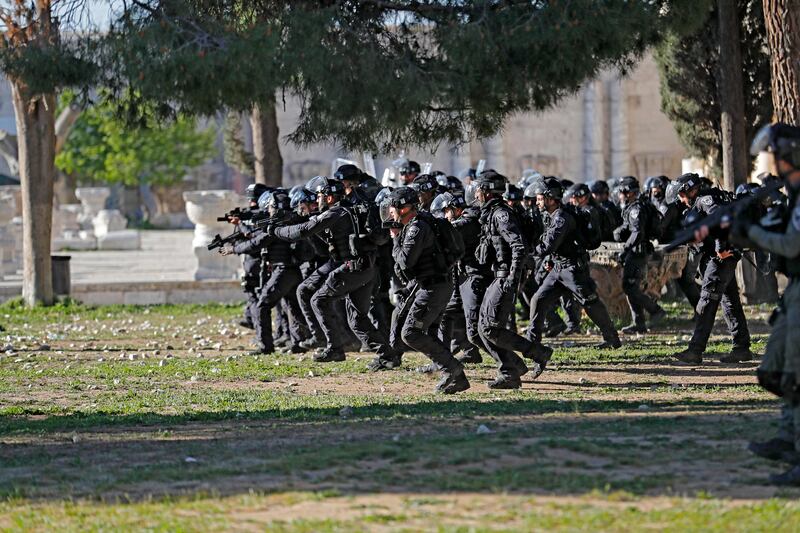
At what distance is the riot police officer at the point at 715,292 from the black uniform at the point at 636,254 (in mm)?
2424

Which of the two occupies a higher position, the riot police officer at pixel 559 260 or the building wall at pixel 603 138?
the building wall at pixel 603 138

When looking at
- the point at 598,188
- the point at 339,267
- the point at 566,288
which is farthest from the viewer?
the point at 598,188

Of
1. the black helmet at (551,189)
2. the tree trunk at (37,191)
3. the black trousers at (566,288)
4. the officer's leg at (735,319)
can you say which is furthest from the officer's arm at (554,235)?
the tree trunk at (37,191)

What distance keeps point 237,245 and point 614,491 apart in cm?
895

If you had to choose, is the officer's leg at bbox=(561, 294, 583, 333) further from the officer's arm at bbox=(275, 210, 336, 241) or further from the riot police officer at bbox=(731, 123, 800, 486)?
the riot police officer at bbox=(731, 123, 800, 486)

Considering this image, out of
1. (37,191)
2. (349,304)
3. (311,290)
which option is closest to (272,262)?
(311,290)

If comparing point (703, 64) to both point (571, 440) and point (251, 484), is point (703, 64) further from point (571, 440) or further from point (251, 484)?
point (251, 484)

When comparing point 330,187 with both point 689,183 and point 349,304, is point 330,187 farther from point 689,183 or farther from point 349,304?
point 689,183

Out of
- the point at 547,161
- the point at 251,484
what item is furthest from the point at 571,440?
the point at 547,161

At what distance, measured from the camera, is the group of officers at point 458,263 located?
38.9 ft

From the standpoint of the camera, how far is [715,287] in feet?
43.5

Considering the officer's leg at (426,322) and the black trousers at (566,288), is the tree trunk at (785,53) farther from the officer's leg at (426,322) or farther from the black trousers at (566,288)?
the officer's leg at (426,322)

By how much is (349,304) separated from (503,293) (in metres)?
2.80

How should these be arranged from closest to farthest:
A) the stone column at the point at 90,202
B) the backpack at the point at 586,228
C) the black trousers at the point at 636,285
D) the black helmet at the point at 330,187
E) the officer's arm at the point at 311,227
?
the officer's arm at the point at 311,227
the black helmet at the point at 330,187
the backpack at the point at 586,228
the black trousers at the point at 636,285
the stone column at the point at 90,202
